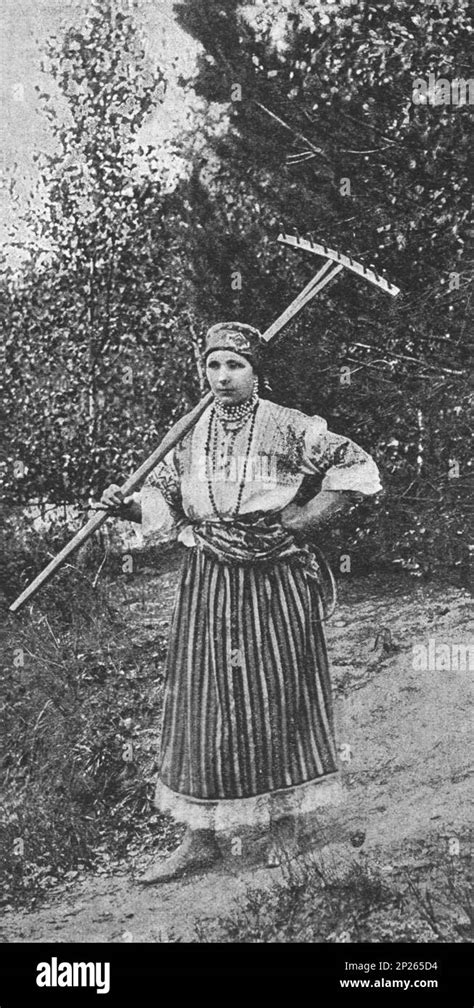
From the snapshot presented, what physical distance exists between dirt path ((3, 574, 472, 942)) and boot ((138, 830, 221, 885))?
0.14 ft

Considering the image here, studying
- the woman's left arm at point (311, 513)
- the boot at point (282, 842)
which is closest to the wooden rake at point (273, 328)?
the woman's left arm at point (311, 513)

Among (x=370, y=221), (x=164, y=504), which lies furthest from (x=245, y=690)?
(x=370, y=221)

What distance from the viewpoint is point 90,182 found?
4.58 metres

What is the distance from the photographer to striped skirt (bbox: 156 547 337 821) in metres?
4.30

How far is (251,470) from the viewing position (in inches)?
170

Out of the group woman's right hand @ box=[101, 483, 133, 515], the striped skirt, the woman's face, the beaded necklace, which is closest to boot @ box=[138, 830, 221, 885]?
the striped skirt

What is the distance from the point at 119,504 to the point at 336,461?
983 mm

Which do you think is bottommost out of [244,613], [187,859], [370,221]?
[187,859]

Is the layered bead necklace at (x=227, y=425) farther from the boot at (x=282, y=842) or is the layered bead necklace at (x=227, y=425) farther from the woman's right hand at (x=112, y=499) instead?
the boot at (x=282, y=842)

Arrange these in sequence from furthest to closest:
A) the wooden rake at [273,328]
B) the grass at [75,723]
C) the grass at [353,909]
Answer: the wooden rake at [273,328]
the grass at [75,723]
the grass at [353,909]

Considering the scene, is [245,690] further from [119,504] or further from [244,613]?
[119,504]

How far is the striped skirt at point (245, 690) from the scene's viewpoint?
169 inches

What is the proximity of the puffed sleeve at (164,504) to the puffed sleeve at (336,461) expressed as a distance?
0.57 meters
